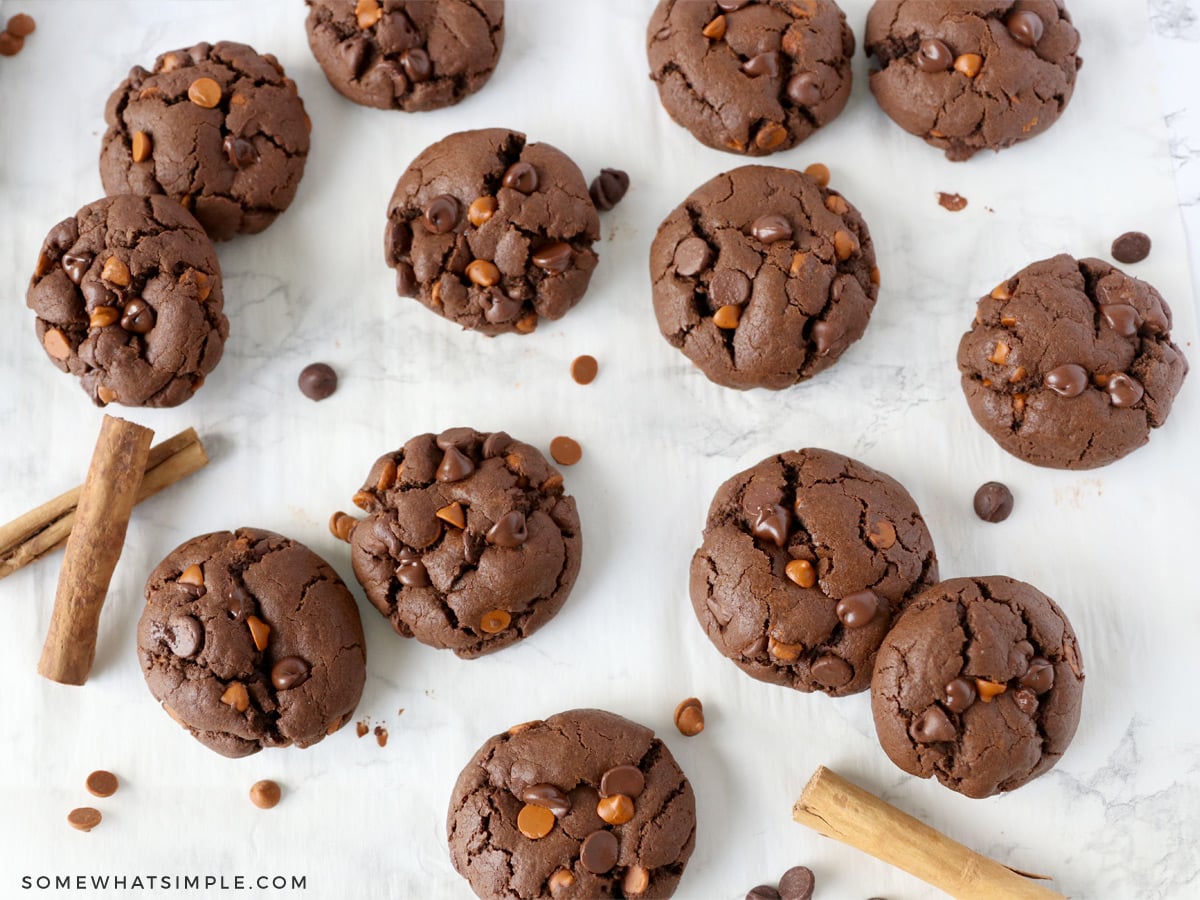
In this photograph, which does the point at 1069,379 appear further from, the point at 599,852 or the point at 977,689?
the point at 599,852

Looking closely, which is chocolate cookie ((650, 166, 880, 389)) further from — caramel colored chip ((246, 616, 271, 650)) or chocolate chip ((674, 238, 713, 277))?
caramel colored chip ((246, 616, 271, 650))

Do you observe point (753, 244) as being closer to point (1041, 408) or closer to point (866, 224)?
point (866, 224)

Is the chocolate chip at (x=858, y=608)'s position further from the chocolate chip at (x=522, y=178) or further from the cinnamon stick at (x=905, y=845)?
the chocolate chip at (x=522, y=178)

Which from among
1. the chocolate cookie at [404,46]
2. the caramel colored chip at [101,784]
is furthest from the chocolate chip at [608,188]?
the caramel colored chip at [101,784]

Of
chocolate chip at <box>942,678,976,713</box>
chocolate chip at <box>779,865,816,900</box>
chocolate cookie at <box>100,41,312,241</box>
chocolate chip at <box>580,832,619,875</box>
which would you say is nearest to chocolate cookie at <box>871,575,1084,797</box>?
chocolate chip at <box>942,678,976,713</box>

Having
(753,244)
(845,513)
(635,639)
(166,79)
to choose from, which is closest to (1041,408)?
(845,513)

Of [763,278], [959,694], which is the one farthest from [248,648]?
[959,694]
